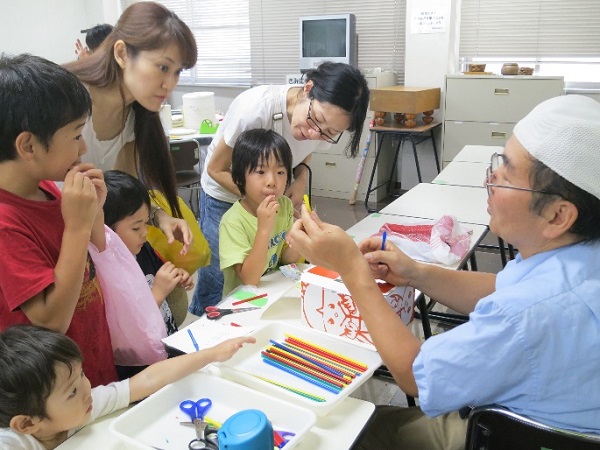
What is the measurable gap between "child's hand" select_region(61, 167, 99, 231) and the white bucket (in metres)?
3.54

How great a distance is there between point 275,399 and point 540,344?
0.49 m

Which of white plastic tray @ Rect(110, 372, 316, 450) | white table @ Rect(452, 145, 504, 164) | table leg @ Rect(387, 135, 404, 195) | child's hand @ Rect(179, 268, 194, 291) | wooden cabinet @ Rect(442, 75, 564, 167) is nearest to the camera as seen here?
white plastic tray @ Rect(110, 372, 316, 450)

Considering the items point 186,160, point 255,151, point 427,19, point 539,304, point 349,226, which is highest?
point 427,19

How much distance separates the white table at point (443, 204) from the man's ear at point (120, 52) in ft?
4.42

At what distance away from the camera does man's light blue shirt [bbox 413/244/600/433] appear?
2.95 feet

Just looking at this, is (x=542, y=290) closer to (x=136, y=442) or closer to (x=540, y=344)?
(x=540, y=344)

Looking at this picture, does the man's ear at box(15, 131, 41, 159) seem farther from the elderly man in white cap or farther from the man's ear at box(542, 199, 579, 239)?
the man's ear at box(542, 199, 579, 239)

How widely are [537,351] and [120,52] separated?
140cm

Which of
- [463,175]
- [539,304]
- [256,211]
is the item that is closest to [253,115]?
[256,211]

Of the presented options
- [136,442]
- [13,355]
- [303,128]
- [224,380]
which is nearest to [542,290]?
[224,380]

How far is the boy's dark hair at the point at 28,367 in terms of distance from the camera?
965 mm

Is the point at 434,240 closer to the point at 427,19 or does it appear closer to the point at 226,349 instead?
the point at 226,349

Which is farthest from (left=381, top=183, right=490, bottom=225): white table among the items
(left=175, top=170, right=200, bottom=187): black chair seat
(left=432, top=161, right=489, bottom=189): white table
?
(left=175, top=170, right=200, bottom=187): black chair seat

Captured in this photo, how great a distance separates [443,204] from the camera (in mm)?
2609
